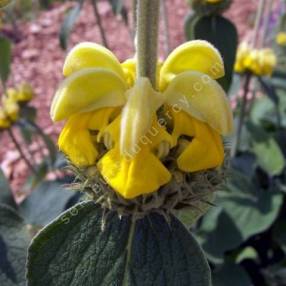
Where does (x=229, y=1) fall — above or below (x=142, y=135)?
below

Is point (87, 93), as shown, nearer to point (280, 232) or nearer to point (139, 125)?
point (139, 125)

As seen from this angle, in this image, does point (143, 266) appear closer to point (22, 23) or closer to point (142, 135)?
point (142, 135)

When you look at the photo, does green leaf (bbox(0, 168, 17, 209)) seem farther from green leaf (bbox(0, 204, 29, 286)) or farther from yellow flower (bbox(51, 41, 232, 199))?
yellow flower (bbox(51, 41, 232, 199))

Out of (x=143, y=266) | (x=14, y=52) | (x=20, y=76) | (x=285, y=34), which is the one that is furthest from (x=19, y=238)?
(x=14, y=52)

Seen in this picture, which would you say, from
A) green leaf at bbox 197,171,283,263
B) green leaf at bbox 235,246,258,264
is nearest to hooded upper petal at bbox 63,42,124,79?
green leaf at bbox 197,171,283,263

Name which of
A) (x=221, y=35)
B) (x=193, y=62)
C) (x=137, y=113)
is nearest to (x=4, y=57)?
(x=221, y=35)
